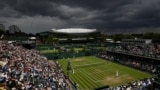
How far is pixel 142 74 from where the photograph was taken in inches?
1325

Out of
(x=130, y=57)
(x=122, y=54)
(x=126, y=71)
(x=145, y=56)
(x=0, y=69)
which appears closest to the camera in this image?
(x=0, y=69)

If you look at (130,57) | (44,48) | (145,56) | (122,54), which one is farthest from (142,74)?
(44,48)

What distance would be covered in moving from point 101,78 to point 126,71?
722 centimetres

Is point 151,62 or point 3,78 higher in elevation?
point 3,78

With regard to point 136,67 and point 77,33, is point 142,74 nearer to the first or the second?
point 136,67

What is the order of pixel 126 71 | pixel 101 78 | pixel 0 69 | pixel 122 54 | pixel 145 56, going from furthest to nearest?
pixel 122 54
pixel 145 56
pixel 126 71
pixel 101 78
pixel 0 69

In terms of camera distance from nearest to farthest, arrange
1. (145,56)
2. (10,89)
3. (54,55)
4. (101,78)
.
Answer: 1. (10,89)
2. (101,78)
3. (145,56)
4. (54,55)

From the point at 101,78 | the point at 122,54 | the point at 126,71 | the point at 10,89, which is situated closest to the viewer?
the point at 10,89

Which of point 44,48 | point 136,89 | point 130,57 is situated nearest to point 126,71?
point 130,57

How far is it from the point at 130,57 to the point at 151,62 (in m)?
7.51

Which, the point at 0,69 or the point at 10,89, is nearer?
the point at 10,89

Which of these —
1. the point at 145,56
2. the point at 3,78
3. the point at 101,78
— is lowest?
the point at 101,78

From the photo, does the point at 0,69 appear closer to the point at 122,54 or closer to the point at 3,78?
the point at 3,78

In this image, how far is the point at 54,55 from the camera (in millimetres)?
54562
